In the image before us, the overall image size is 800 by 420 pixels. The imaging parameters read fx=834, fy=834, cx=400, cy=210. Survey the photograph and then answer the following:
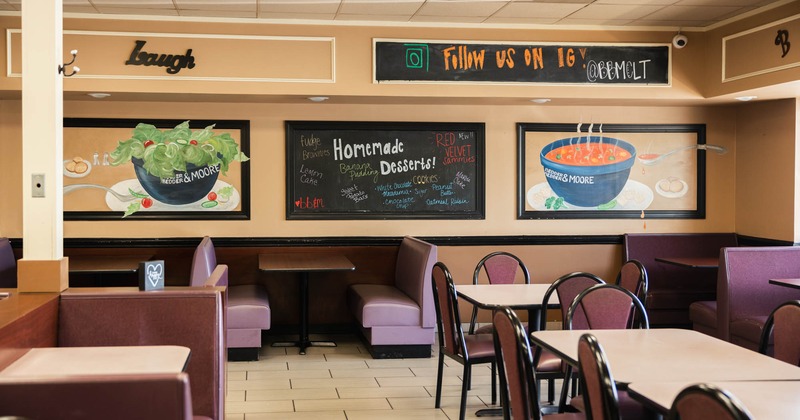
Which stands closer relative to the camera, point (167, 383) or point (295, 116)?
point (167, 383)

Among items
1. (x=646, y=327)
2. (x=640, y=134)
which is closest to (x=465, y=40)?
(x=640, y=134)

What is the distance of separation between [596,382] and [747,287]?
13.9 feet

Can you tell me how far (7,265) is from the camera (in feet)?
22.4

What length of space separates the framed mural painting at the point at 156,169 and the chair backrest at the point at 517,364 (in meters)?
4.60

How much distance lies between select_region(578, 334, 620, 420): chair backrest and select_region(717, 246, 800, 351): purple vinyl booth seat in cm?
398

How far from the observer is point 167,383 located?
220 centimetres

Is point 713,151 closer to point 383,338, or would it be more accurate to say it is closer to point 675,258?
point 675,258

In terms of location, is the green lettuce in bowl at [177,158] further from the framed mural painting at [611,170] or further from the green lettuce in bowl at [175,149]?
the framed mural painting at [611,170]

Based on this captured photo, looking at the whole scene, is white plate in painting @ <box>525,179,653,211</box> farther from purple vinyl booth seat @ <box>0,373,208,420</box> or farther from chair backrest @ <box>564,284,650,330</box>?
purple vinyl booth seat @ <box>0,373,208,420</box>

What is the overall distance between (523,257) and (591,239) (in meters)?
0.70

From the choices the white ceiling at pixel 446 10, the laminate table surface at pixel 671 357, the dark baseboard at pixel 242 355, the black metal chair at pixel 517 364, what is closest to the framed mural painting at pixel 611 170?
the white ceiling at pixel 446 10

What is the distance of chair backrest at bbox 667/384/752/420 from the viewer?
80.7 inches

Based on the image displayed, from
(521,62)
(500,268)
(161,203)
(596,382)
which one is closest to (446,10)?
(521,62)

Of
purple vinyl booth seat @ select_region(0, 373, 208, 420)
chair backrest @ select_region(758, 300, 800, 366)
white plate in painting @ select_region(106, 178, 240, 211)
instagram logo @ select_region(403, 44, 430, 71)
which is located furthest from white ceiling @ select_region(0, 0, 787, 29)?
purple vinyl booth seat @ select_region(0, 373, 208, 420)
